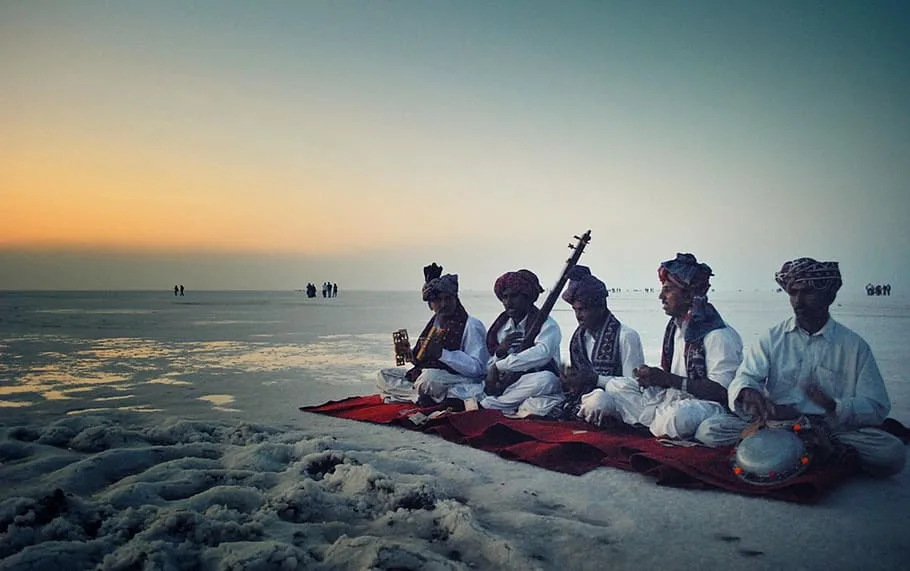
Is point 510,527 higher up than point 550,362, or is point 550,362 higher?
point 550,362

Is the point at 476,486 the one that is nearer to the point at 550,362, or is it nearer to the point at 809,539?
the point at 809,539

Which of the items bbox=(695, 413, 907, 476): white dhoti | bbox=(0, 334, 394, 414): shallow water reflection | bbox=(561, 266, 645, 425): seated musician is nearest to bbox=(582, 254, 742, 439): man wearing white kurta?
bbox=(561, 266, 645, 425): seated musician

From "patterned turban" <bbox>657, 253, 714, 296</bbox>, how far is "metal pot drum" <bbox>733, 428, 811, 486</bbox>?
1457mm

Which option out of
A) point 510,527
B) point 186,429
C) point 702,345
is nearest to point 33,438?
point 186,429

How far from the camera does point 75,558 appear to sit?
271 centimetres

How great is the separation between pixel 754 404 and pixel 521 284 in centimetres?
262

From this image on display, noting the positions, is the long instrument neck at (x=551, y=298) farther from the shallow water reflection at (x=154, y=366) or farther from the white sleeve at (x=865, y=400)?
the shallow water reflection at (x=154, y=366)

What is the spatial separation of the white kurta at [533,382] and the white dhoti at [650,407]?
0.47 metres

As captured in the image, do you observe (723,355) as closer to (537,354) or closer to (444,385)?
(537,354)

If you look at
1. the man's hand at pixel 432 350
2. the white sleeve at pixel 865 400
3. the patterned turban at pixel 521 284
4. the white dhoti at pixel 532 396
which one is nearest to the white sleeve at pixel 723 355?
the white sleeve at pixel 865 400

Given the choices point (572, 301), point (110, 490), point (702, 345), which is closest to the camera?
point (110, 490)

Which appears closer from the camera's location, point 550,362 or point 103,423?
point 103,423

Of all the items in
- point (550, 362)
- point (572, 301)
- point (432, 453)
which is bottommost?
point (432, 453)

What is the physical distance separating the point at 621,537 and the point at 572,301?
9.93 feet
